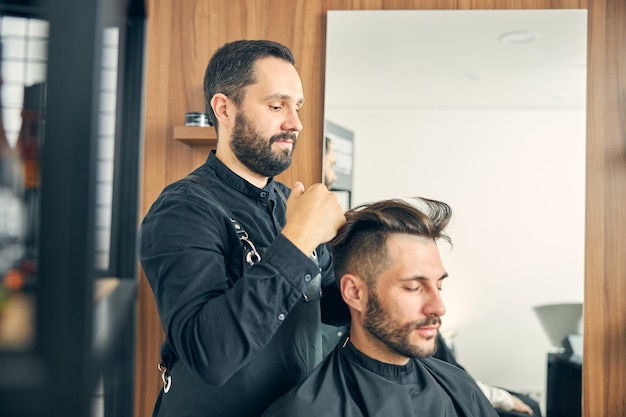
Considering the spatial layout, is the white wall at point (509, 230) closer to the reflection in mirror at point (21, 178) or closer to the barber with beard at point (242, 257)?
the barber with beard at point (242, 257)

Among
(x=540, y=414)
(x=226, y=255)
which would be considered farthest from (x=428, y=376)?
(x=540, y=414)

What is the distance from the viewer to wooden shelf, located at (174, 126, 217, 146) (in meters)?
2.89

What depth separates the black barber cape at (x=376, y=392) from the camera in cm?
161

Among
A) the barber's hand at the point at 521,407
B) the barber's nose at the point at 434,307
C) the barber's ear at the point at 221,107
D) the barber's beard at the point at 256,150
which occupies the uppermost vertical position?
the barber's ear at the point at 221,107

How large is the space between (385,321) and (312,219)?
45 centimetres

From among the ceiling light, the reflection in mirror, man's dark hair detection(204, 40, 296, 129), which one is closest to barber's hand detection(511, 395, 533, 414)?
the ceiling light

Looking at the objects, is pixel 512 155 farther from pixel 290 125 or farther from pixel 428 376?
pixel 290 125

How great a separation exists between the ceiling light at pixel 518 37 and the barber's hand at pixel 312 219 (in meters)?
1.91

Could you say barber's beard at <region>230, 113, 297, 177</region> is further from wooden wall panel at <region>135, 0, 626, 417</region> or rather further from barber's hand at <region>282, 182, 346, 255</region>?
wooden wall panel at <region>135, 0, 626, 417</region>

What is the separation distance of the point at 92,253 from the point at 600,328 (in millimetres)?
2917

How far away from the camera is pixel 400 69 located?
2994mm

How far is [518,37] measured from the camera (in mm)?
2947

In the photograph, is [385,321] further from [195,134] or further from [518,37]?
[518,37]

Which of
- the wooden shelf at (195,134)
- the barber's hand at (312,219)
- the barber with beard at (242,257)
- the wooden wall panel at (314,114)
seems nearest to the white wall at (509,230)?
the wooden wall panel at (314,114)
